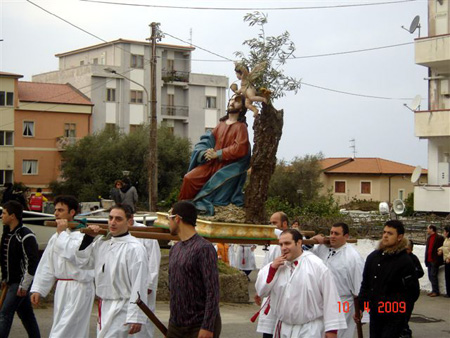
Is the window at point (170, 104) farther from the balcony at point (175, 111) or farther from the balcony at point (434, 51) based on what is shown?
the balcony at point (434, 51)

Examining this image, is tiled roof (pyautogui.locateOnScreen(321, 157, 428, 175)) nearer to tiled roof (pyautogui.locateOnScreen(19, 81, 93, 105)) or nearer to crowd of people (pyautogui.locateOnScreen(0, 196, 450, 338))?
tiled roof (pyautogui.locateOnScreen(19, 81, 93, 105))

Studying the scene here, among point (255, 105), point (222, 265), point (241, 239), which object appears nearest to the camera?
point (241, 239)

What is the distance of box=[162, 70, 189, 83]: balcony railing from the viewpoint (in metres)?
62.4

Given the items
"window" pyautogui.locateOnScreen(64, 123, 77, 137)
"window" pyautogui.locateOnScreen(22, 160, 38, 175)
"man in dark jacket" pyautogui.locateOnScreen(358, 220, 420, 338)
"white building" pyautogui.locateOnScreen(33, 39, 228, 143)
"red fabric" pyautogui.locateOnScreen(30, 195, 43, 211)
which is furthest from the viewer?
"white building" pyautogui.locateOnScreen(33, 39, 228, 143)

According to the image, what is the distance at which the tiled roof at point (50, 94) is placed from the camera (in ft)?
185

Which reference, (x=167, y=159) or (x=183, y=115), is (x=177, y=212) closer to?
(x=167, y=159)

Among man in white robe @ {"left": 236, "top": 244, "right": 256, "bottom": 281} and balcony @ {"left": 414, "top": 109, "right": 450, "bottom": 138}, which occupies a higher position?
balcony @ {"left": 414, "top": 109, "right": 450, "bottom": 138}

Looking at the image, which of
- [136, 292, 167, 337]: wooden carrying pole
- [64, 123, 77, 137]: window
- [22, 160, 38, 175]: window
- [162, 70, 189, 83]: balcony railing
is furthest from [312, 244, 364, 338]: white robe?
[162, 70, 189, 83]: balcony railing

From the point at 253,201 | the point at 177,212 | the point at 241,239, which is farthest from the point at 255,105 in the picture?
the point at 177,212

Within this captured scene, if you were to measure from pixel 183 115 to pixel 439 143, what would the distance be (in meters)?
29.1

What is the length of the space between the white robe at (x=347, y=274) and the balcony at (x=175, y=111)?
52.9 m

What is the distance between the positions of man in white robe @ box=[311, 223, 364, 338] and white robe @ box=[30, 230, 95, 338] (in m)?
2.93

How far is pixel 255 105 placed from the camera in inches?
558

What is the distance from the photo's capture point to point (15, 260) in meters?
9.97
